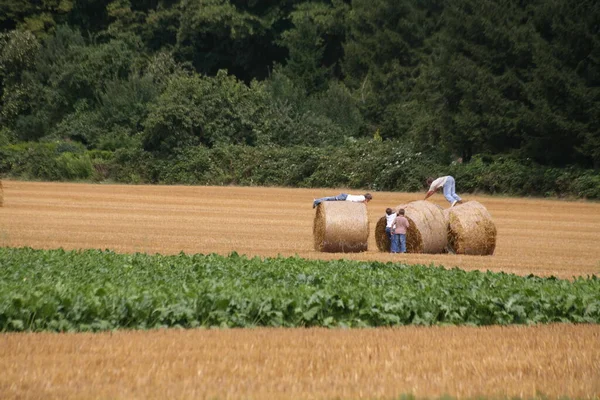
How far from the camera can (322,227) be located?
26500 mm

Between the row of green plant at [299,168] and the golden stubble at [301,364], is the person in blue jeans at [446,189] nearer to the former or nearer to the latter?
the golden stubble at [301,364]

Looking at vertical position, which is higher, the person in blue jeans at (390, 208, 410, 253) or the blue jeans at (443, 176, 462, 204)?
the blue jeans at (443, 176, 462, 204)

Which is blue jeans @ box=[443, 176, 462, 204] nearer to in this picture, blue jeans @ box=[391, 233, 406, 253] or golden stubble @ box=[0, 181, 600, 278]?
golden stubble @ box=[0, 181, 600, 278]

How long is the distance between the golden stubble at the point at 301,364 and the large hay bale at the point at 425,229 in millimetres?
11772

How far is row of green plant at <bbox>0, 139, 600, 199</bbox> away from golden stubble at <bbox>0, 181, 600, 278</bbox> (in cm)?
204

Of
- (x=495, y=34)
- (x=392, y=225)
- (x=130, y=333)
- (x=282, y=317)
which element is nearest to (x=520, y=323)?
(x=282, y=317)

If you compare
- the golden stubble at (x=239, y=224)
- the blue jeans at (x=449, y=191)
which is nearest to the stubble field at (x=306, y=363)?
the golden stubble at (x=239, y=224)

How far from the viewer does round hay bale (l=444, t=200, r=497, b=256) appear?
26.2 metres

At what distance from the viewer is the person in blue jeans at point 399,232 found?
2628cm

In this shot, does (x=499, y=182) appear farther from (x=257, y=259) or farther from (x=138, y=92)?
(x=257, y=259)

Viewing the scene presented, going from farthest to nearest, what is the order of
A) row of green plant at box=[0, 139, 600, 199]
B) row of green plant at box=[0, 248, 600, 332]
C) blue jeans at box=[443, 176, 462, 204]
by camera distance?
1. row of green plant at box=[0, 139, 600, 199]
2. blue jeans at box=[443, 176, 462, 204]
3. row of green plant at box=[0, 248, 600, 332]

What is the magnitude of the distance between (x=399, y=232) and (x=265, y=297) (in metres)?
11.6

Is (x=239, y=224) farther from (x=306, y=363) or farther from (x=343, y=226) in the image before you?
(x=306, y=363)

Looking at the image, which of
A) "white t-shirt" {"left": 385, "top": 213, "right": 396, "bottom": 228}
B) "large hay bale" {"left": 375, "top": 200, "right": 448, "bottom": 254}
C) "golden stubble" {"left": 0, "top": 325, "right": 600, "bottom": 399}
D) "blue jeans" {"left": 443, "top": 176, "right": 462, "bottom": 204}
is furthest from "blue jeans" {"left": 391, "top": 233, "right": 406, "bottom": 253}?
"golden stubble" {"left": 0, "top": 325, "right": 600, "bottom": 399}
